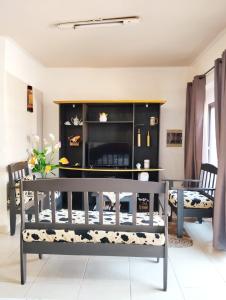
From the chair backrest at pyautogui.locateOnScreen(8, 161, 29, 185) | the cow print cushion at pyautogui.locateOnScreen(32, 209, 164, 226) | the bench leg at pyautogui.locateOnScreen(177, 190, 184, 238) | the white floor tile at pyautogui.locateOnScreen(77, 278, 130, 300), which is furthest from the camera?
the chair backrest at pyautogui.locateOnScreen(8, 161, 29, 185)

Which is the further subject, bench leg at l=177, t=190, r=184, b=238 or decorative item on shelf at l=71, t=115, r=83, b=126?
decorative item on shelf at l=71, t=115, r=83, b=126

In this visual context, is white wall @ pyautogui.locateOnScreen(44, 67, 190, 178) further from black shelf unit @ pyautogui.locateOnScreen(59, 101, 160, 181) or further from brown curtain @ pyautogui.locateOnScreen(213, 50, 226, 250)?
brown curtain @ pyautogui.locateOnScreen(213, 50, 226, 250)

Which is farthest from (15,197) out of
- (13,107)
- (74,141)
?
(74,141)

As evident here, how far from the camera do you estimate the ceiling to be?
260 cm

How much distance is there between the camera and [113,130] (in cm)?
498

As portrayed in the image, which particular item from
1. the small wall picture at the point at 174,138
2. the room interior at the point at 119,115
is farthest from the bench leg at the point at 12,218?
the small wall picture at the point at 174,138

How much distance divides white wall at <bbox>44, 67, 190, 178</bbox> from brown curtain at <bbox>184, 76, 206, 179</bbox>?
403mm

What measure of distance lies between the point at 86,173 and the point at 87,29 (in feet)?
8.47

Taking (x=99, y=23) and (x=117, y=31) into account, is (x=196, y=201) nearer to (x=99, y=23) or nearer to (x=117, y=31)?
(x=117, y=31)

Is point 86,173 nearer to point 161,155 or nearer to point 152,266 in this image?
point 161,155

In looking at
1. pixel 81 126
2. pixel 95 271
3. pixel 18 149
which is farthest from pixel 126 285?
pixel 81 126

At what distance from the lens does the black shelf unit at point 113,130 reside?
4.86 metres

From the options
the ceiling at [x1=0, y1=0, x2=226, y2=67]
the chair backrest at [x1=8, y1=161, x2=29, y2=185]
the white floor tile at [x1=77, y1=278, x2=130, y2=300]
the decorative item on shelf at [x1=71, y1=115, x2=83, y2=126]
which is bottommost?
the white floor tile at [x1=77, y1=278, x2=130, y2=300]

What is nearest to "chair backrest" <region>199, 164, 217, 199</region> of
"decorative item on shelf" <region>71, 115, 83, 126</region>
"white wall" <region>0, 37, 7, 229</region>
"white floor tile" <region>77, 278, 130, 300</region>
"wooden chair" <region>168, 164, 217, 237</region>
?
"wooden chair" <region>168, 164, 217, 237</region>
